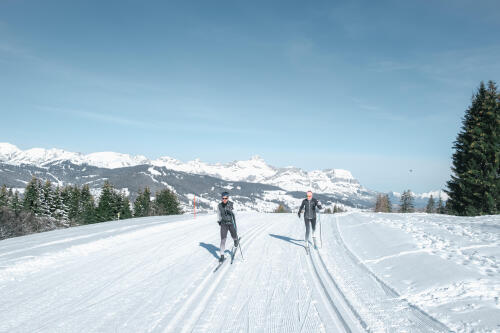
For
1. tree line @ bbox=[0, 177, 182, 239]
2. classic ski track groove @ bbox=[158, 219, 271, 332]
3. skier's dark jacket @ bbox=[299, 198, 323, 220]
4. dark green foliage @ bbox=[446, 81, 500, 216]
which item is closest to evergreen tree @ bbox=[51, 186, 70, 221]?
tree line @ bbox=[0, 177, 182, 239]

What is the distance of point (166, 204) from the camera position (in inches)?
2457

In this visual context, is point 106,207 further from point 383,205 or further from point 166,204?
point 383,205

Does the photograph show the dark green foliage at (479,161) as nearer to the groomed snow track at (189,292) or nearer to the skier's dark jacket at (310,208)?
the skier's dark jacket at (310,208)

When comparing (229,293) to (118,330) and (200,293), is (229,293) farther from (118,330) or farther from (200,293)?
(118,330)

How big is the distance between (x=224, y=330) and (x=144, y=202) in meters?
61.9

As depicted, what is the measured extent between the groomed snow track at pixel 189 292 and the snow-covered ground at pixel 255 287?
0.09 feet

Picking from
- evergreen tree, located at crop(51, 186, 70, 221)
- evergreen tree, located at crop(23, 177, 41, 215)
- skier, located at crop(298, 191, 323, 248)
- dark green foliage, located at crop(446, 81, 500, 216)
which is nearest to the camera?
skier, located at crop(298, 191, 323, 248)

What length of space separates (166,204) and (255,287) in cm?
5779

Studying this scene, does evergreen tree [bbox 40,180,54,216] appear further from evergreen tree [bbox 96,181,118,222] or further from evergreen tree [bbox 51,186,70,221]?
evergreen tree [bbox 96,181,118,222]

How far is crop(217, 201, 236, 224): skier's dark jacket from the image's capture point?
1093 cm

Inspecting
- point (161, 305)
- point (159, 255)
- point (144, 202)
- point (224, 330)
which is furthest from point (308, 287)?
point (144, 202)

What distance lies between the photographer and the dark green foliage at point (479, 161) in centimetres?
2411

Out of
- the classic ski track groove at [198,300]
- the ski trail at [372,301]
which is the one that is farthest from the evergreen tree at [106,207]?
the ski trail at [372,301]

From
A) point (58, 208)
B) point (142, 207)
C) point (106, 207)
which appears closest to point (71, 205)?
point (58, 208)
